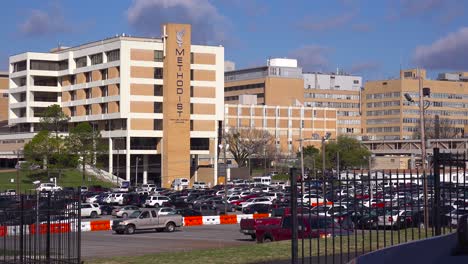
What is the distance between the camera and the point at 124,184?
99.6 metres

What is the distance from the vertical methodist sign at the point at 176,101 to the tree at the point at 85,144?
9312mm

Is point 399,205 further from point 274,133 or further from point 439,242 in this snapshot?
point 274,133

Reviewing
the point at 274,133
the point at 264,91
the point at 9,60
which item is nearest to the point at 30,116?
the point at 9,60

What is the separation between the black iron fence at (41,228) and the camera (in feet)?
56.6

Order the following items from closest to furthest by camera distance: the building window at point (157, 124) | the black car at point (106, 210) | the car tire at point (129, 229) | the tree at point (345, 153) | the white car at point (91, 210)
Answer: the car tire at point (129, 229) < the white car at point (91, 210) < the black car at point (106, 210) < the tree at point (345, 153) < the building window at point (157, 124)

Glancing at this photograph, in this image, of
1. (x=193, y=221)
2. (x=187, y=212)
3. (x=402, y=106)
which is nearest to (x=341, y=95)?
(x=402, y=106)

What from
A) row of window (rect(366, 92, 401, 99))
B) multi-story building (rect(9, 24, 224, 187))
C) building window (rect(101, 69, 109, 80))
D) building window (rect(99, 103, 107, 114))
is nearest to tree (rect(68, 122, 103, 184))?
multi-story building (rect(9, 24, 224, 187))

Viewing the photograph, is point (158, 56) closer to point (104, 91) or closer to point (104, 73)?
point (104, 73)

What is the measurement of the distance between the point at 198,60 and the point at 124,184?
18.9 metres

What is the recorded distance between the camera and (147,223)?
4981cm

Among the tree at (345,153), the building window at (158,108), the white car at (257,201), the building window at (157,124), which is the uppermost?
the building window at (158,108)

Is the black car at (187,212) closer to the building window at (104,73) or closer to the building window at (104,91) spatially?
the building window at (104,91)

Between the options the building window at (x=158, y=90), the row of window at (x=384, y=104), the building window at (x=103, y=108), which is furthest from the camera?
the row of window at (x=384, y=104)

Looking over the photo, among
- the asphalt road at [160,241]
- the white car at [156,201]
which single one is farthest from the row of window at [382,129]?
the asphalt road at [160,241]
